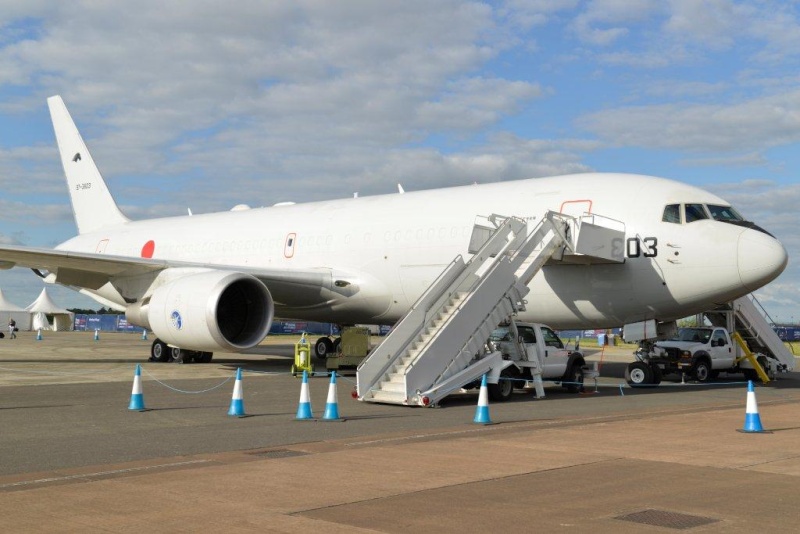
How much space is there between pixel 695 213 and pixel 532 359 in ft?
14.0

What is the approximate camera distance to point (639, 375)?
18922 millimetres

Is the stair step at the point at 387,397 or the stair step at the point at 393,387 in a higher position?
the stair step at the point at 393,387

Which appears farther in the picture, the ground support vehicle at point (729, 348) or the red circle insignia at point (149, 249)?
the red circle insignia at point (149, 249)

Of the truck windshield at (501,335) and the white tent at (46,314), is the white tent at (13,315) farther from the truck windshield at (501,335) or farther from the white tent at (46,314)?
the truck windshield at (501,335)

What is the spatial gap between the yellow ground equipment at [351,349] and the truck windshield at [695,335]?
8123 mm

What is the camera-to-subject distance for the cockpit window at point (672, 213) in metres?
16.7

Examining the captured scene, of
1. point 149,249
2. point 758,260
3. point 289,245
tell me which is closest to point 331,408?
point 758,260

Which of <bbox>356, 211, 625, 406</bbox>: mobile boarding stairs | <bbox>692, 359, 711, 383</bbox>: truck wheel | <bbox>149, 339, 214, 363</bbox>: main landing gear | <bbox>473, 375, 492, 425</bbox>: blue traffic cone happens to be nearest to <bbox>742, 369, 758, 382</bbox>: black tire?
<bbox>692, 359, 711, 383</bbox>: truck wheel

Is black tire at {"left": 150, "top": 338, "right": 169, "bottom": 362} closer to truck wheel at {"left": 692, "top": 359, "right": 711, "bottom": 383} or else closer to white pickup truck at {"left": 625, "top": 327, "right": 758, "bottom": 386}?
white pickup truck at {"left": 625, "top": 327, "right": 758, "bottom": 386}

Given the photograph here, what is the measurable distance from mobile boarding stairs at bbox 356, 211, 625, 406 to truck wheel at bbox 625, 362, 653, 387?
3358mm

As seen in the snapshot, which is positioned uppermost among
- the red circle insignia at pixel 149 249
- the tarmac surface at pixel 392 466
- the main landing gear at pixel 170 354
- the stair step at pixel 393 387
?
the red circle insignia at pixel 149 249

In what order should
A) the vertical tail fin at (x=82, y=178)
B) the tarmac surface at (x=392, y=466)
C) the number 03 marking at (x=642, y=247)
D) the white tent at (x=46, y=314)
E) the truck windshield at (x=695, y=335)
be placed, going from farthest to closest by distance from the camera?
1. the white tent at (x=46, y=314)
2. the vertical tail fin at (x=82, y=178)
3. the truck windshield at (x=695, y=335)
4. the number 03 marking at (x=642, y=247)
5. the tarmac surface at (x=392, y=466)

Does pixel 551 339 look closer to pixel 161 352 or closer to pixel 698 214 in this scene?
pixel 698 214

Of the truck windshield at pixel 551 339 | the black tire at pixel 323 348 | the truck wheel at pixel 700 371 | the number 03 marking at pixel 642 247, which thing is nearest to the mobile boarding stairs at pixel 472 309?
the number 03 marking at pixel 642 247
